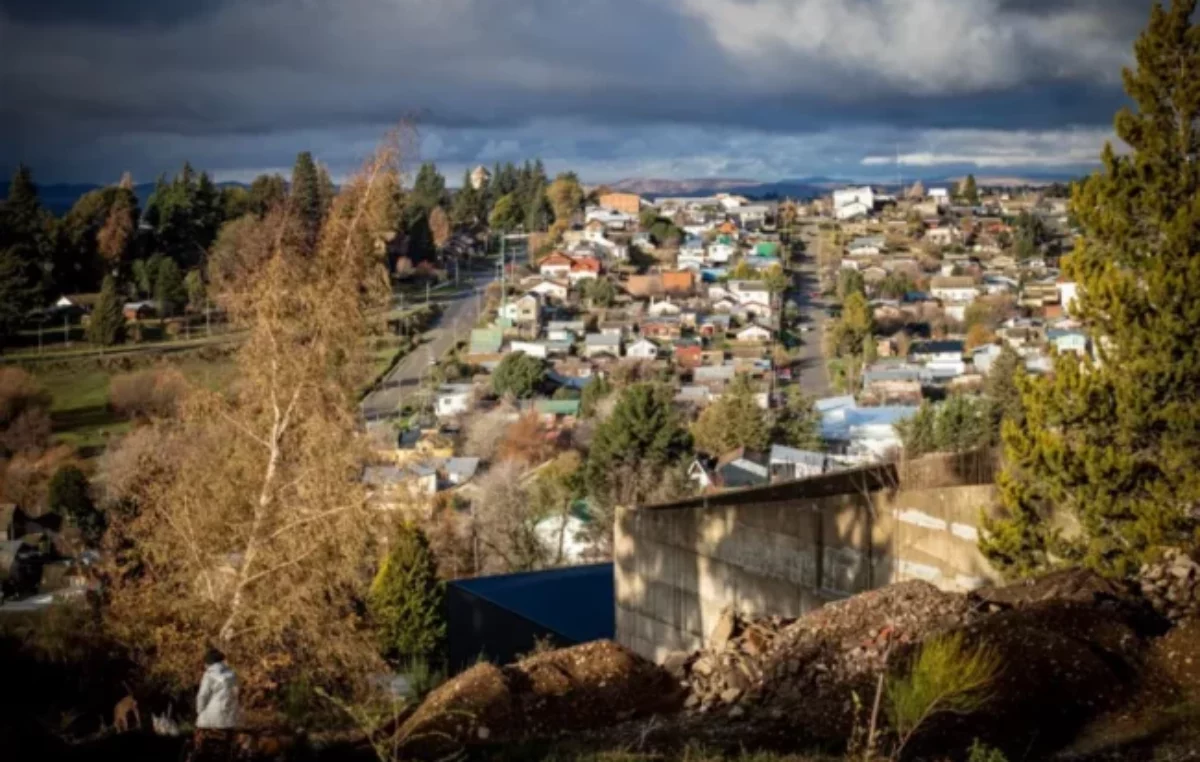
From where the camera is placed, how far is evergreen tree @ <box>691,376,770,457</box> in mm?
21656

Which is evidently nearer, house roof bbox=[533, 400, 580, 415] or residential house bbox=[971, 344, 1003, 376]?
house roof bbox=[533, 400, 580, 415]

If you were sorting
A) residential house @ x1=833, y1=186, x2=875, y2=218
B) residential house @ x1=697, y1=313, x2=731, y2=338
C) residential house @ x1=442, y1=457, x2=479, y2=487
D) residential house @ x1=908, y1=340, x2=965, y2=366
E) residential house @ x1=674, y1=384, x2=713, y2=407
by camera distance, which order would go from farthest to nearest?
residential house @ x1=833, y1=186, x2=875, y2=218, residential house @ x1=697, y1=313, x2=731, y2=338, residential house @ x1=908, y1=340, x2=965, y2=366, residential house @ x1=674, y1=384, x2=713, y2=407, residential house @ x1=442, y1=457, x2=479, y2=487

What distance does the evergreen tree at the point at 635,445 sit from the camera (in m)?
18.3

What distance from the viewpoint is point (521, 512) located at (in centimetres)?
1745

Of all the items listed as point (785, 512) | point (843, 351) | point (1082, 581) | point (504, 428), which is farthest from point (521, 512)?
point (843, 351)

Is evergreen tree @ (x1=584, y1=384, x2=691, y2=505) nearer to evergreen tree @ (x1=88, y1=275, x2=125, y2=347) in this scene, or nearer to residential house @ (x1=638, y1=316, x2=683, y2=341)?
evergreen tree @ (x1=88, y1=275, x2=125, y2=347)

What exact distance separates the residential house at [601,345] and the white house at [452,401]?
537 cm

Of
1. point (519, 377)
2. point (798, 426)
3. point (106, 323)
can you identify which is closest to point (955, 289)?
point (519, 377)

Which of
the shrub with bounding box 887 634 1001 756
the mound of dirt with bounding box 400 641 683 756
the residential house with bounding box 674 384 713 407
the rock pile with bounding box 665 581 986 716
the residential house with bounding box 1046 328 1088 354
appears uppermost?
the shrub with bounding box 887 634 1001 756

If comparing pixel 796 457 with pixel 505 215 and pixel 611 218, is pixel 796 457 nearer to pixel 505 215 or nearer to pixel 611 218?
pixel 611 218

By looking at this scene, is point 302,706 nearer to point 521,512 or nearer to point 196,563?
point 196,563

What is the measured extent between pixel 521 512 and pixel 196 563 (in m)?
13.0

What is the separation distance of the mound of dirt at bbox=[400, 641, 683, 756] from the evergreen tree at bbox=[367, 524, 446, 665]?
5.39 m

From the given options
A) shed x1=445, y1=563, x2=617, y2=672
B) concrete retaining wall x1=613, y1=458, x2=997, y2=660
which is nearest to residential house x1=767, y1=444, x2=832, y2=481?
shed x1=445, y1=563, x2=617, y2=672
